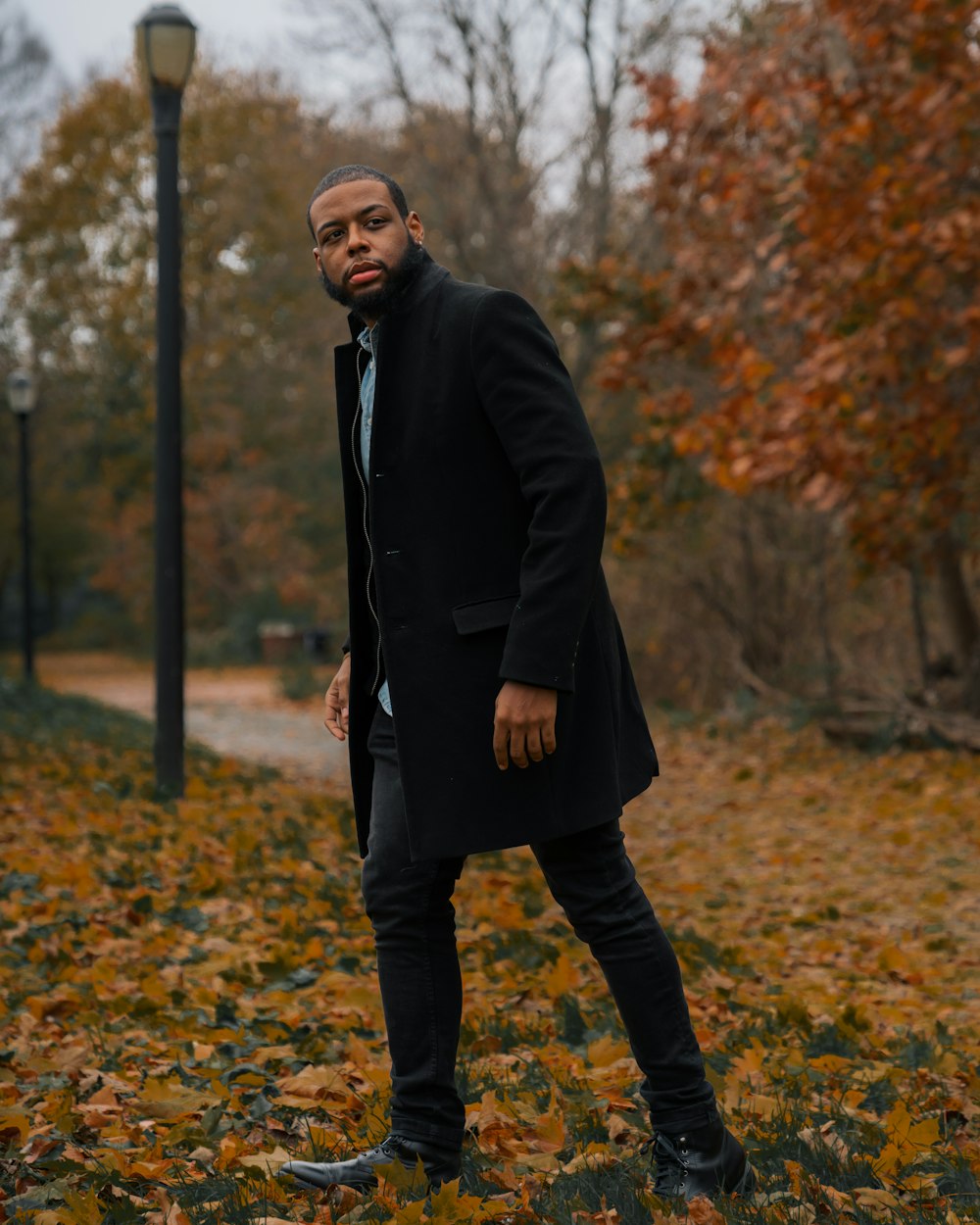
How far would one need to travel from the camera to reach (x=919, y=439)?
8.31m

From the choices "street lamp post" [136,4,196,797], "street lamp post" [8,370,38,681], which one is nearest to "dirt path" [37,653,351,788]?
"street lamp post" [8,370,38,681]

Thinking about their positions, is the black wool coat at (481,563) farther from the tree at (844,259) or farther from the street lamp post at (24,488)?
the street lamp post at (24,488)

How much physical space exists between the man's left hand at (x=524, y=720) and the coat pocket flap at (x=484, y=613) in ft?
0.44

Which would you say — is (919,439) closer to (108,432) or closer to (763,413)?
(763,413)

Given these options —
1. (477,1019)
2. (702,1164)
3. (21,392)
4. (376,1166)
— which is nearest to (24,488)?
(21,392)

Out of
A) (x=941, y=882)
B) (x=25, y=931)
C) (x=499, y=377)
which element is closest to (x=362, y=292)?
(x=499, y=377)

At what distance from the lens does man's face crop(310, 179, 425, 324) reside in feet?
9.23

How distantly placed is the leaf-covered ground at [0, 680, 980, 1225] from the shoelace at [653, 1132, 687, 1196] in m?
0.08

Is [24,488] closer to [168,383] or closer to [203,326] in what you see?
[168,383]

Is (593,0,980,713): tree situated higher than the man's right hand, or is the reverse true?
(593,0,980,713): tree

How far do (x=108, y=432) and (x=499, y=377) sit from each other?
30869 mm

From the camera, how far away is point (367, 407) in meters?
2.91

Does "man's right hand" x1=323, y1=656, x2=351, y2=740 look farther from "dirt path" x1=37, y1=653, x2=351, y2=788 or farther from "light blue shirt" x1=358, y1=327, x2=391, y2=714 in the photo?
"dirt path" x1=37, y1=653, x2=351, y2=788

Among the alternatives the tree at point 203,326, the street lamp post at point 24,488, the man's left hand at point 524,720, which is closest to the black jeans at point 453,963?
the man's left hand at point 524,720
